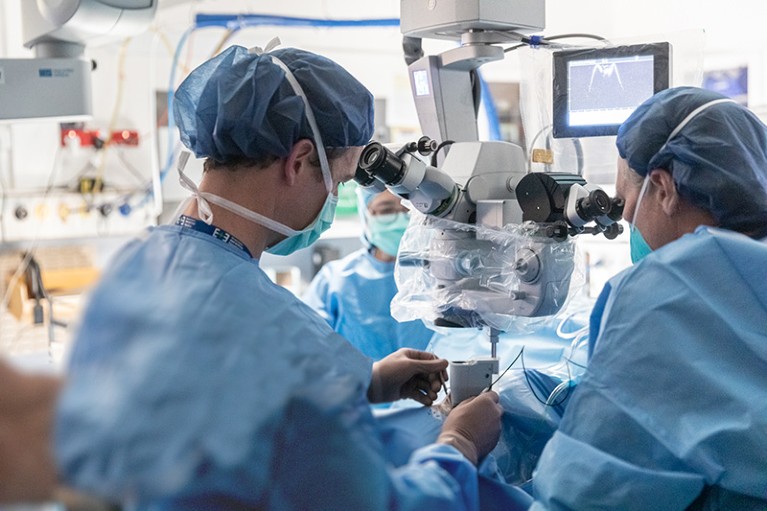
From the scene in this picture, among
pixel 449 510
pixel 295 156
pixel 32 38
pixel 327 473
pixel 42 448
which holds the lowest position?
pixel 449 510

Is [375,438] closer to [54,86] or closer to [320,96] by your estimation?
[320,96]

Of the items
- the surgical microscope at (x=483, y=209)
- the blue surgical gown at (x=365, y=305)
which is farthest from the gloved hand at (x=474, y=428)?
the blue surgical gown at (x=365, y=305)

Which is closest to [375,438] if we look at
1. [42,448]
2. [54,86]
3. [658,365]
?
[42,448]

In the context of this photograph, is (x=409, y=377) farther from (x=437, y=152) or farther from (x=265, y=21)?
(x=265, y=21)

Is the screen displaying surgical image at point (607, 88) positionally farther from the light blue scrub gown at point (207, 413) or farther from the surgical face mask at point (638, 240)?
the light blue scrub gown at point (207, 413)

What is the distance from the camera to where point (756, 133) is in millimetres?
1191

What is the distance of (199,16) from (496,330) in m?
1.92

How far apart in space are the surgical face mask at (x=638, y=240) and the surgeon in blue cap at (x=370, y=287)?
102cm

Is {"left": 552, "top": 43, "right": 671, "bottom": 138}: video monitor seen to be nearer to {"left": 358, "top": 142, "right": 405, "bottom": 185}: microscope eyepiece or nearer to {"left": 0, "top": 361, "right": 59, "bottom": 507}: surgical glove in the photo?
{"left": 358, "top": 142, "right": 405, "bottom": 185}: microscope eyepiece

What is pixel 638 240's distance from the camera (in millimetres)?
1310

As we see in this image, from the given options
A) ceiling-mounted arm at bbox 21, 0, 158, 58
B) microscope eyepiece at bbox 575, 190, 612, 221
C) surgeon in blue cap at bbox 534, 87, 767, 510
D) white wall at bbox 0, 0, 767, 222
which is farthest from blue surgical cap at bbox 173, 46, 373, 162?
white wall at bbox 0, 0, 767, 222

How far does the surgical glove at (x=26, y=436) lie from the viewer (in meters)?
0.43

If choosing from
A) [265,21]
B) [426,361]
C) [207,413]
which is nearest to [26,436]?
[207,413]

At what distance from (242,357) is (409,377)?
716 millimetres
